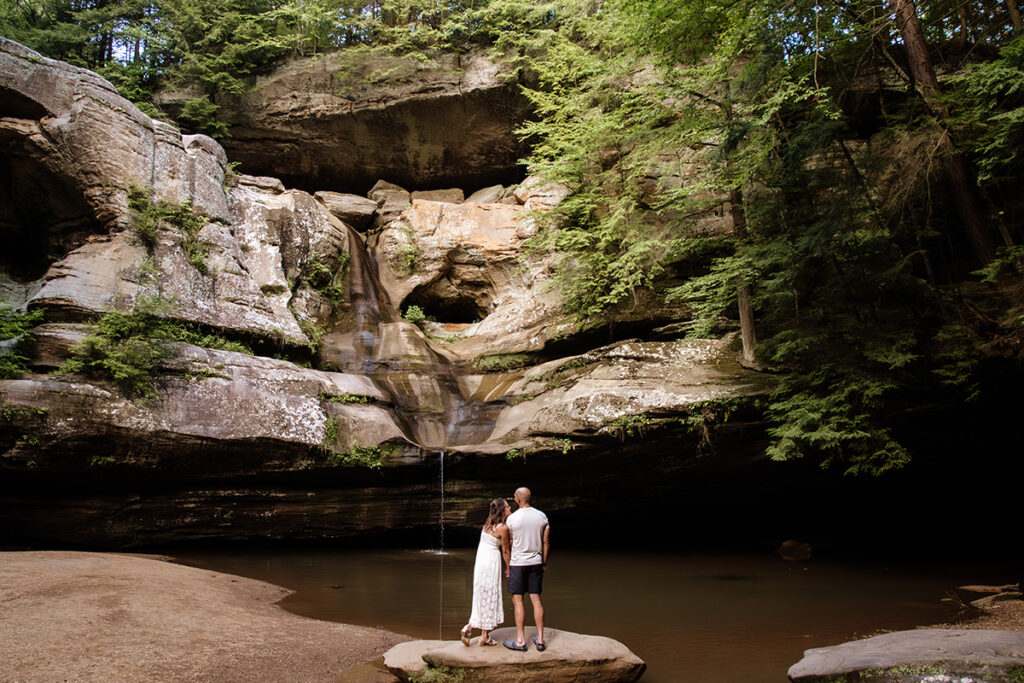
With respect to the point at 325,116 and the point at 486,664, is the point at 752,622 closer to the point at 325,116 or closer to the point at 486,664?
the point at 486,664

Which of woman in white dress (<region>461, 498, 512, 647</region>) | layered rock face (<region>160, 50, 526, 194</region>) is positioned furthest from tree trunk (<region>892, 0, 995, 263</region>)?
layered rock face (<region>160, 50, 526, 194</region>)

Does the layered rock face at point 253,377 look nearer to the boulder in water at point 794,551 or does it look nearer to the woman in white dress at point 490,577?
the boulder in water at point 794,551

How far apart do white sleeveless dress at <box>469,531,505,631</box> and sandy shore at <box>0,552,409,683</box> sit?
1.29 m

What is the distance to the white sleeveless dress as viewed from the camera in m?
5.09

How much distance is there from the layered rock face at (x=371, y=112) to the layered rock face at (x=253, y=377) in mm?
4152

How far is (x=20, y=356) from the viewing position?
32.5 ft

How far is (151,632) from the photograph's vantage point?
5445 mm

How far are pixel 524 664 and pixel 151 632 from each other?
3.80 meters

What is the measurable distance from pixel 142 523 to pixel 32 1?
19.9 metres

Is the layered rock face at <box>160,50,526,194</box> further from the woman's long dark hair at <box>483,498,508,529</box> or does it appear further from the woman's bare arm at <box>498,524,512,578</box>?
the woman's bare arm at <box>498,524,512,578</box>

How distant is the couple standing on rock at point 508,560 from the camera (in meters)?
5.12

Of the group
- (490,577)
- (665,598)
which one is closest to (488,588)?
(490,577)

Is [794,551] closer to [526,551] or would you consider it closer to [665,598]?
[665,598]

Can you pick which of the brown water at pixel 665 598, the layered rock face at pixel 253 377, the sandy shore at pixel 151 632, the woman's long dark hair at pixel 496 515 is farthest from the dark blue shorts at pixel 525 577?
the layered rock face at pixel 253 377
